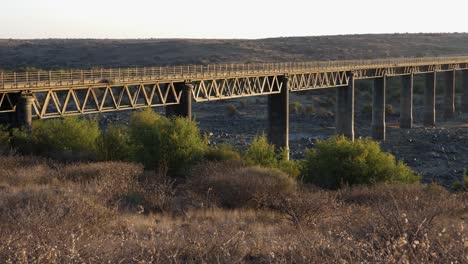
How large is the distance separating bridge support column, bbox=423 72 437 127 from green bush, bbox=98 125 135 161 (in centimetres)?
4915

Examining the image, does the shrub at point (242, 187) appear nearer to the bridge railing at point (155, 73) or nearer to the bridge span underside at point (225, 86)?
the bridge span underside at point (225, 86)

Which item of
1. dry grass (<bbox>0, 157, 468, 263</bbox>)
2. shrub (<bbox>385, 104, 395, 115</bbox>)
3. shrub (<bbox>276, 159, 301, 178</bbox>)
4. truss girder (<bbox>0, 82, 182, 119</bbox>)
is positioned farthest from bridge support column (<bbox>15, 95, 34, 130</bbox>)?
shrub (<bbox>385, 104, 395, 115</bbox>)

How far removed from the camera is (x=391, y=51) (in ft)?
604

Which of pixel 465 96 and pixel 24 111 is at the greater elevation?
pixel 24 111

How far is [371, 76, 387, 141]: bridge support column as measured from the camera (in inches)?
2565

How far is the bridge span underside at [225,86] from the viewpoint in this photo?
33.9 meters

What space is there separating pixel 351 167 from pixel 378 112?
35.5 meters

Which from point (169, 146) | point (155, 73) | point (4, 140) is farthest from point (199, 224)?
point (155, 73)

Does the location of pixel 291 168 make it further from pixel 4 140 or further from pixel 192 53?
pixel 192 53

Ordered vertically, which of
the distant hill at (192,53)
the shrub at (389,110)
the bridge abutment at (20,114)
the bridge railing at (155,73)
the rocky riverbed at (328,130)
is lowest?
the rocky riverbed at (328,130)

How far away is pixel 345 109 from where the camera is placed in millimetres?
61156

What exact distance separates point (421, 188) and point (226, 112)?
5528 centimetres

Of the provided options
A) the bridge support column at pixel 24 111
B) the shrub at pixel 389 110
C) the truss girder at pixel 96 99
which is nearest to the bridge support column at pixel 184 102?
the truss girder at pixel 96 99

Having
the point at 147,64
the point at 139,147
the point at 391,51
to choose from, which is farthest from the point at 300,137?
the point at 391,51
